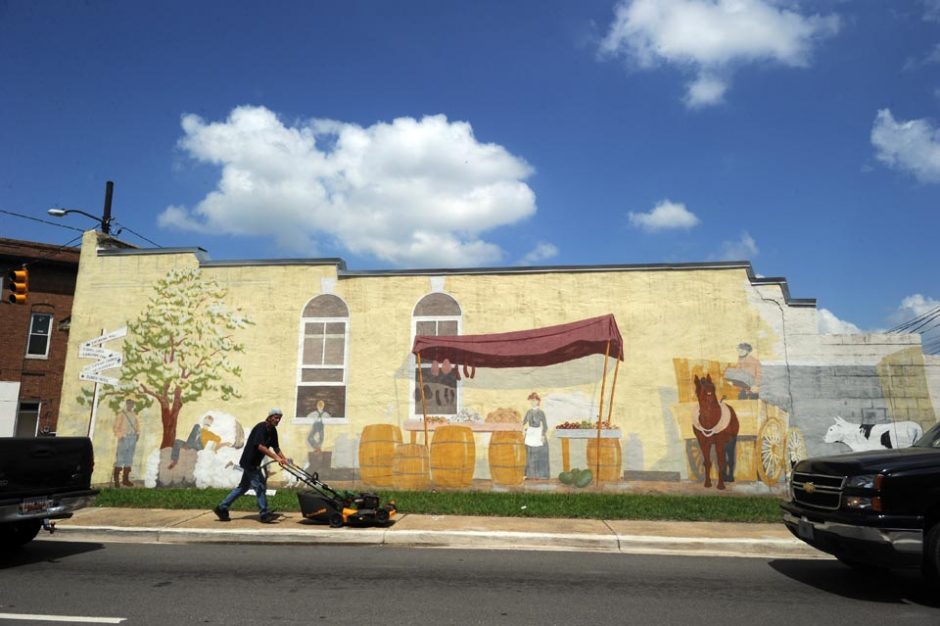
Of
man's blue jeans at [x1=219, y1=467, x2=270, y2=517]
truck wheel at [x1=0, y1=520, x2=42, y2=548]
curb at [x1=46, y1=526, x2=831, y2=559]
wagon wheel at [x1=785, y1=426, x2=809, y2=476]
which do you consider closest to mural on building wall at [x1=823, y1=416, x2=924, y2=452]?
wagon wheel at [x1=785, y1=426, x2=809, y2=476]

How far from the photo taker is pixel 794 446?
508 inches

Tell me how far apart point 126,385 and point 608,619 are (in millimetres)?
13099

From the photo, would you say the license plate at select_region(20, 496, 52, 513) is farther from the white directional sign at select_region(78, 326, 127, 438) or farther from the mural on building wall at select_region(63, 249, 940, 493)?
the white directional sign at select_region(78, 326, 127, 438)

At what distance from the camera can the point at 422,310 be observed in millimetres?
14242

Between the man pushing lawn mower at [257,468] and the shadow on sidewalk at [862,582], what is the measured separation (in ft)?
22.7

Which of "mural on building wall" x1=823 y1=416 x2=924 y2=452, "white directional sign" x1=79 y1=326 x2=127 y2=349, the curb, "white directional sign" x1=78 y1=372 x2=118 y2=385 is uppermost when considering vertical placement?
"white directional sign" x1=79 y1=326 x2=127 y2=349

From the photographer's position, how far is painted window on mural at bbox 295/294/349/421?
14.0m

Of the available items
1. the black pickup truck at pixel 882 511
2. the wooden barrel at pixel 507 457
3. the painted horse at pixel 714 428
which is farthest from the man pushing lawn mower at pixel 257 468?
the painted horse at pixel 714 428

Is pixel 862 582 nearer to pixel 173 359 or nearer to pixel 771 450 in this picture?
pixel 771 450

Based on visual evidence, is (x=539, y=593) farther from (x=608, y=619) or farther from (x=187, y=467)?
(x=187, y=467)

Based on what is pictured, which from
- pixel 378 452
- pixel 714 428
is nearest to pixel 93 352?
pixel 378 452

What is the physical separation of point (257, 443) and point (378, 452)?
4157 mm

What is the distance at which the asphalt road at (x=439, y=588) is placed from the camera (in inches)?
209

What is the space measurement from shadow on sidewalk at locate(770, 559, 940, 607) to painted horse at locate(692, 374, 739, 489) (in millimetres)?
5416
